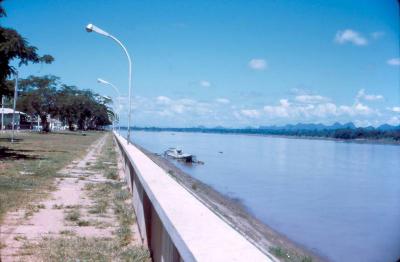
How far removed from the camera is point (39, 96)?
6362 cm

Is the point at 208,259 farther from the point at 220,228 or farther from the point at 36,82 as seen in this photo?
the point at 36,82

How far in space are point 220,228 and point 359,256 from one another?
1527 centimetres

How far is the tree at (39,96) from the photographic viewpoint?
A: 207 feet

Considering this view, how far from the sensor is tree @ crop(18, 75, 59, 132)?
6318 centimetres

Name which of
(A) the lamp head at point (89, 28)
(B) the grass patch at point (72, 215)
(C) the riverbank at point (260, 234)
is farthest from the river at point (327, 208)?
(A) the lamp head at point (89, 28)

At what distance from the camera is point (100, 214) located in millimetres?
9461

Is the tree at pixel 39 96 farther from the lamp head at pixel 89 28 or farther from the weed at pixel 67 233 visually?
the weed at pixel 67 233

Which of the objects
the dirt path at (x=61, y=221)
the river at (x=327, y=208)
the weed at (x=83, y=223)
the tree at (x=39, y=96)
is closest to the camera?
the dirt path at (x=61, y=221)

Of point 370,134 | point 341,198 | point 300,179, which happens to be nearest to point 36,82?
point 300,179

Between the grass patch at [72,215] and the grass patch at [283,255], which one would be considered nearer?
Answer: the grass patch at [72,215]

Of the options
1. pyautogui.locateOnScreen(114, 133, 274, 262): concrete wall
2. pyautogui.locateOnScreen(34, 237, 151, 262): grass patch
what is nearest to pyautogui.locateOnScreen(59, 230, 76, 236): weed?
pyautogui.locateOnScreen(34, 237, 151, 262): grass patch

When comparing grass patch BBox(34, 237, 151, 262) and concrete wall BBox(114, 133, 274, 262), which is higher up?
concrete wall BBox(114, 133, 274, 262)

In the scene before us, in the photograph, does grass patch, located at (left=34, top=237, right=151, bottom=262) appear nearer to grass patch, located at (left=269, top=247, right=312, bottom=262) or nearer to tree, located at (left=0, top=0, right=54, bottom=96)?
grass patch, located at (left=269, top=247, right=312, bottom=262)

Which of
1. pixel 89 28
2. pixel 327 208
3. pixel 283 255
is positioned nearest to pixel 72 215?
pixel 283 255
